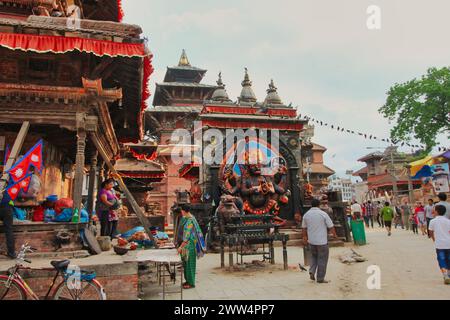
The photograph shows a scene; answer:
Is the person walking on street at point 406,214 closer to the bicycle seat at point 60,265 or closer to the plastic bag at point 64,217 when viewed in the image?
the plastic bag at point 64,217

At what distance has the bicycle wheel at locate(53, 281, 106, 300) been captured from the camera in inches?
187

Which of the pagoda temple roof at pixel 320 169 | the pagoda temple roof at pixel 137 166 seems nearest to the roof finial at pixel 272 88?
the pagoda temple roof at pixel 137 166

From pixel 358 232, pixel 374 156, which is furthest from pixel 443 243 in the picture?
pixel 374 156

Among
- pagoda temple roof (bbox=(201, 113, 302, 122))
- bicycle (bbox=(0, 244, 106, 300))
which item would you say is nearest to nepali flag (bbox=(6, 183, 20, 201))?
bicycle (bbox=(0, 244, 106, 300))

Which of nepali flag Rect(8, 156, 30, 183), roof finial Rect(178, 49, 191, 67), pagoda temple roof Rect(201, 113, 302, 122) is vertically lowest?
nepali flag Rect(8, 156, 30, 183)

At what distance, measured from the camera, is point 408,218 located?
69.2 ft

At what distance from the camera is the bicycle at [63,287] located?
4.66 meters

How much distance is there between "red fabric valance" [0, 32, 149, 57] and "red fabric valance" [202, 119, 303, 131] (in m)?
10.6

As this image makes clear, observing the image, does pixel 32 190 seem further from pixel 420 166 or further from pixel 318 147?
pixel 318 147

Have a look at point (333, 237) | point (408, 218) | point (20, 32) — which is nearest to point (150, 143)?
point (333, 237)

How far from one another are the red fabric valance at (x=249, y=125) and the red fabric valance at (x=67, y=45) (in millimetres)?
10645

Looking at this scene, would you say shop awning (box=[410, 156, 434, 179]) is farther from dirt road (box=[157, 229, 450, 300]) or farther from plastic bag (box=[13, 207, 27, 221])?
plastic bag (box=[13, 207, 27, 221])

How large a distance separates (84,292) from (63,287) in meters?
0.38
